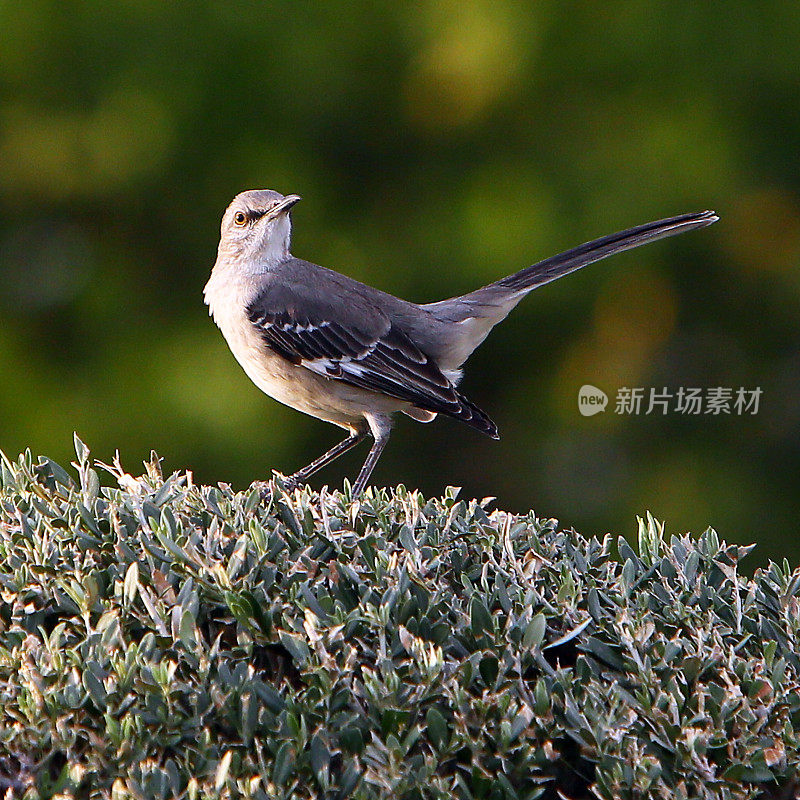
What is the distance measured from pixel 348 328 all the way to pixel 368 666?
89.1 inches

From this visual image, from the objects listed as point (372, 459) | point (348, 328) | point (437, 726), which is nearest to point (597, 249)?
point (348, 328)

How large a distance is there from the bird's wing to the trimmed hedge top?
143 cm

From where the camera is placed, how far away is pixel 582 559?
8.75 ft

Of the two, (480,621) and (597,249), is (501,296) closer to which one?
(597,249)

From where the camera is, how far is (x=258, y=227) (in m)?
4.51

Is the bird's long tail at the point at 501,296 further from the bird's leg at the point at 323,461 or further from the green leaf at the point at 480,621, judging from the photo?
the green leaf at the point at 480,621

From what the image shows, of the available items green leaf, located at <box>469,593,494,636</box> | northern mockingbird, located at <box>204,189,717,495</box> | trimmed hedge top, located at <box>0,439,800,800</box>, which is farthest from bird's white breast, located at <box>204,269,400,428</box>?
green leaf, located at <box>469,593,494,636</box>

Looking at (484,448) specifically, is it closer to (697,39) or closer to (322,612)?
(697,39)

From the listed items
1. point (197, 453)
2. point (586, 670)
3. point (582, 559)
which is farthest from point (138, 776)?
point (197, 453)

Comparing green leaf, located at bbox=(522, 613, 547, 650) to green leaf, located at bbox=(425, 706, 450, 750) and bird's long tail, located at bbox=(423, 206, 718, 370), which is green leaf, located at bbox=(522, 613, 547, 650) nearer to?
green leaf, located at bbox=(425, 706, 450, 750)

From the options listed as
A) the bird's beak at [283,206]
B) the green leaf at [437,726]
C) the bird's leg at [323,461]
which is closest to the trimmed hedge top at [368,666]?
the green leaf at [437,726]

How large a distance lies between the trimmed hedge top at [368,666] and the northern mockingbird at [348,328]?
144 cm

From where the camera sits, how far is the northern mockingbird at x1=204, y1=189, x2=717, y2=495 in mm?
4102

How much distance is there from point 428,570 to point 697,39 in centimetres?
433
